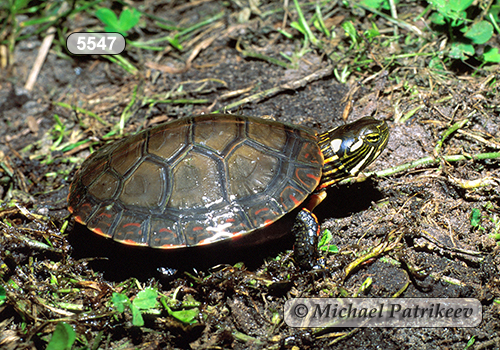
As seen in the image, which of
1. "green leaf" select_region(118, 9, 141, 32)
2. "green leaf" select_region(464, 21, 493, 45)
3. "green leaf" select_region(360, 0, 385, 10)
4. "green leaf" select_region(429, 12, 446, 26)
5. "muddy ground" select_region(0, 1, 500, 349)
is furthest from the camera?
"green leaf" select_region(118, 9, 141, 32)

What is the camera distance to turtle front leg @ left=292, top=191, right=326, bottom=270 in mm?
3275

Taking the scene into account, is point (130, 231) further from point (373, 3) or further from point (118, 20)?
point (373, 3)

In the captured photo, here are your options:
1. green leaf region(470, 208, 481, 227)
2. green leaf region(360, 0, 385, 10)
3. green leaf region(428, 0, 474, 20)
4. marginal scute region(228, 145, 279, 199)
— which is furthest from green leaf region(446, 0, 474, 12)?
marginal scute region(228, 145, 279, 199)

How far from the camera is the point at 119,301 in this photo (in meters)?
3.10

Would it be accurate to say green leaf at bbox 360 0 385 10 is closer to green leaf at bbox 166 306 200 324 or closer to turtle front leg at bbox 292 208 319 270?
turtle front leg at bbox 292 208 319 270

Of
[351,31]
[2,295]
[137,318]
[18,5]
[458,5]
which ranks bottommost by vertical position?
[137,318]

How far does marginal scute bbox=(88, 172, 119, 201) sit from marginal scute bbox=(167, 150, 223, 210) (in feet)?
1.92

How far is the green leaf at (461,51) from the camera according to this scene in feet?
14.6

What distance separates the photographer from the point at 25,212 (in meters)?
3.90

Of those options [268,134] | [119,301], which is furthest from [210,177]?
[119,301]

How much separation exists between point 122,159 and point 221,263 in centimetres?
137

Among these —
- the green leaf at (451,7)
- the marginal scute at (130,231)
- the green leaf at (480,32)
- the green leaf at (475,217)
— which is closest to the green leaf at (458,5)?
the green leaf at (451,7)

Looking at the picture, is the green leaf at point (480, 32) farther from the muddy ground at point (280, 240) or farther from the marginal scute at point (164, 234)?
the marginal scute at point (164, 234)

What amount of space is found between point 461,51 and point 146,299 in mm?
4541
